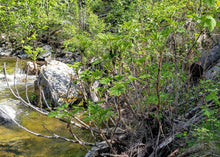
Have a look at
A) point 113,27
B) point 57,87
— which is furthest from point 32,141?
point 113,27

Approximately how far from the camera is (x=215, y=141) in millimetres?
2473

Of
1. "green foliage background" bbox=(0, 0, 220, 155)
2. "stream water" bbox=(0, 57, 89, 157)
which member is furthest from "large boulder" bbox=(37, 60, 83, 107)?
"green foliage background" bbox=(0, 0, 220, 155)

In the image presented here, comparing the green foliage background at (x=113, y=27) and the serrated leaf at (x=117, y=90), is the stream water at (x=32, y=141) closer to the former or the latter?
the green foliage background at (x=113, y=27)

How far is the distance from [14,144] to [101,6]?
39.7ft

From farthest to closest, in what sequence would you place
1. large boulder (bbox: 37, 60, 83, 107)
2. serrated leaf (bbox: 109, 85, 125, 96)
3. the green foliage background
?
large boulder (bbox: 37, 60, 83, 107) → the green foliage background → serrated leaf (bbox: 109, 85, 125, 96)

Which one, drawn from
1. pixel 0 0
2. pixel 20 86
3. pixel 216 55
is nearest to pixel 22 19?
pixel 0 0

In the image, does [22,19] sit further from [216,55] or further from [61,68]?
[216,55]

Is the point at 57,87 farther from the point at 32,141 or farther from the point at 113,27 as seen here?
the point at 113,27

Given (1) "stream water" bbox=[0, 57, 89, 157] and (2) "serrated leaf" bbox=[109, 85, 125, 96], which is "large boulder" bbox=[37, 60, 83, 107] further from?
(2) "serrated leaf" bbox=[109, 85, 125, 96]

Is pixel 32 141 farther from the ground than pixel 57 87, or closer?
closer

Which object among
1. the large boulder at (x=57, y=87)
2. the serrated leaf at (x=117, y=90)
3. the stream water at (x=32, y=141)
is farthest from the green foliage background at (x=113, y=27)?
the stream water at (x=32, y=141)

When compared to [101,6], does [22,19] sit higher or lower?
lower

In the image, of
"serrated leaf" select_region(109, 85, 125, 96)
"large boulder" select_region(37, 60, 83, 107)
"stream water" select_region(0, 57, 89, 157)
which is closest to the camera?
"serrated leaf" select_region(109, 85, 125, 96)

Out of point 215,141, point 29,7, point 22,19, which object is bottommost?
point 215,141
